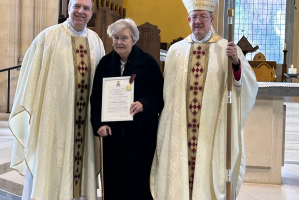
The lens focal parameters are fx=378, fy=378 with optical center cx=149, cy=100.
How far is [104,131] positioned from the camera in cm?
276

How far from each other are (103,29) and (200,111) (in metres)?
3.37

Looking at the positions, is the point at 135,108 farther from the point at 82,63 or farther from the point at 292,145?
the point at 292,145

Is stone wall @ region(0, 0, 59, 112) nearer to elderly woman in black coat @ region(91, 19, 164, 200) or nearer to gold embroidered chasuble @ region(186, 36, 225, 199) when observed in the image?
elderly woman in black coat @ region(91, 19, 164, 200)

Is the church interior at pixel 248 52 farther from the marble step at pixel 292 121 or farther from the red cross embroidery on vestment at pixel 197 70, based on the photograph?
the red cross embroidery on vestment at pixel 197 70

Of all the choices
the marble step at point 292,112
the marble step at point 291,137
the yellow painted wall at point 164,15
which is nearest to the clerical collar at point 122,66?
the marble step at point 291,137

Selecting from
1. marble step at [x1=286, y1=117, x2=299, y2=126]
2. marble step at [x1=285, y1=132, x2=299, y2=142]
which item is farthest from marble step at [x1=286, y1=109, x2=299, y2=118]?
marble step at [x1=285, y1=132, x2=299, y2=142]

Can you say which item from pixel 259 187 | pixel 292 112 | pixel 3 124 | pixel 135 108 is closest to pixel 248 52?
pixel 292 112

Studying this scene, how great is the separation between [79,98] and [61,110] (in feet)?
0.57

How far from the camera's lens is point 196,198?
2785 mm

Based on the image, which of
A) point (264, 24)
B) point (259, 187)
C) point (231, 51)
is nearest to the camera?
point (231, 51)

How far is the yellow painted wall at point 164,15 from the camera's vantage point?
Answer: 11086 millimetres

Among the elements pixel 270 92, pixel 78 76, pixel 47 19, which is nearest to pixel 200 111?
pixel 78 76

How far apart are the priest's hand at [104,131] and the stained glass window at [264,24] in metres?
10.6

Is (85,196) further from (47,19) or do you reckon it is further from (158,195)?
(47,19)
